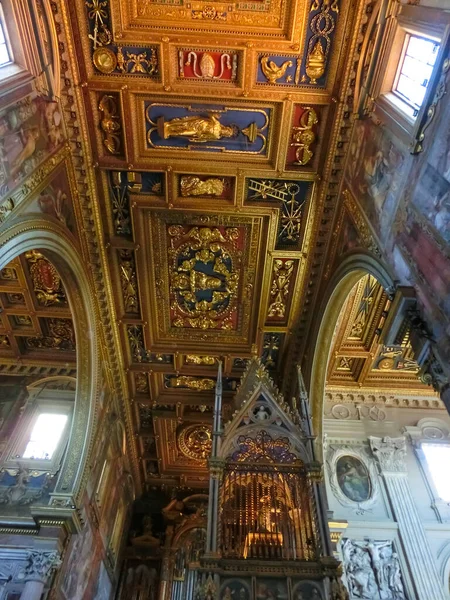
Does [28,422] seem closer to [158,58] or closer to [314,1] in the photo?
[158,58]

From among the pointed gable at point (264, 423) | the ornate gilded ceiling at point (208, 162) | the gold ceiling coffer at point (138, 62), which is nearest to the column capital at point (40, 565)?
the pointed gable at point (264, 423)

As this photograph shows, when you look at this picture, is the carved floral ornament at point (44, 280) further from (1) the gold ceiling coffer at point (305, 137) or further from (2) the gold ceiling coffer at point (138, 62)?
(1) the gold ceiling coffer at point (305, 137)

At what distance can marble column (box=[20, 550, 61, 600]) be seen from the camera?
28.8ft

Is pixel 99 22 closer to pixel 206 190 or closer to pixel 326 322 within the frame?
pixel 206 190

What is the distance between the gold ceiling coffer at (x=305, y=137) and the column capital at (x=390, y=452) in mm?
8553

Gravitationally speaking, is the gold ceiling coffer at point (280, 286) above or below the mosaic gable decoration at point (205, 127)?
below

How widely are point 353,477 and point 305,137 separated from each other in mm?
9404

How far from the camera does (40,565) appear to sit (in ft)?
30.0

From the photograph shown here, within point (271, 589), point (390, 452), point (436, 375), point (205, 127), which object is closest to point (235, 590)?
point (271, 589)

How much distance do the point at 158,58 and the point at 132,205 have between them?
11.0 feet

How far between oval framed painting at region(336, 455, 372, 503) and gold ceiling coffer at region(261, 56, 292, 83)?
10481 millimetres

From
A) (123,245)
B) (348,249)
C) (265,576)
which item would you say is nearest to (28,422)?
(123,245)

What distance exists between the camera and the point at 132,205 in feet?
35.4

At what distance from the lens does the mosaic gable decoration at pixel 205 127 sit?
9.69 meters
